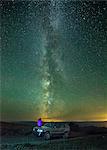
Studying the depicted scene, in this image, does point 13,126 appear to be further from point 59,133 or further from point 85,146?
point 85,146

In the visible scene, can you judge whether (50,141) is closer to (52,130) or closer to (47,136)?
(47,136)

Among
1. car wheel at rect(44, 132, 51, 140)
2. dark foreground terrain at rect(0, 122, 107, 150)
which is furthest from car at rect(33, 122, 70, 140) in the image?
dark foreground terrain at rect(0, 122, 107, 150)

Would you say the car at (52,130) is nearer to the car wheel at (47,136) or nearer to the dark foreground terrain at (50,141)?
the car wheel at (47,136)

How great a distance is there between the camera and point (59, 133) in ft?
104

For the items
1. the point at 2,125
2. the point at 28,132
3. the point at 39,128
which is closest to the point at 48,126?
the point at 39,128

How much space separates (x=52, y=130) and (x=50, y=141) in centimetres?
455

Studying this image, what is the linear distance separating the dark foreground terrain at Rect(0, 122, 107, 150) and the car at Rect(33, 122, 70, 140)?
0.61 metres

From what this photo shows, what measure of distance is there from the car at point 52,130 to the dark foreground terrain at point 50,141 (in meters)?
0.61

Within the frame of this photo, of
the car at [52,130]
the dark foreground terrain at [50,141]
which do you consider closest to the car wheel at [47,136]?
the car at [52,130]

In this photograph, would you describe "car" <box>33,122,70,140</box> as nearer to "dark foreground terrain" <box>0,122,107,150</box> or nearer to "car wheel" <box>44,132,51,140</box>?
"car wheel" <box>44,132,51,140</box>

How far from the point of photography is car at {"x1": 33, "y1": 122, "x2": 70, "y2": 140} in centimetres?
3056

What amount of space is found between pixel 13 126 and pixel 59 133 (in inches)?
252

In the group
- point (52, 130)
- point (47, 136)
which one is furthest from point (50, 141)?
point (52, 130)

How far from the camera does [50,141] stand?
86.4 feet
